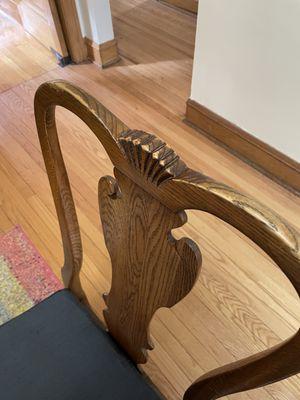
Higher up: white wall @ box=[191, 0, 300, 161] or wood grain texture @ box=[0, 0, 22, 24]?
white wall @ box=[191, 0, 300, 161]

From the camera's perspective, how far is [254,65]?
1.42 m

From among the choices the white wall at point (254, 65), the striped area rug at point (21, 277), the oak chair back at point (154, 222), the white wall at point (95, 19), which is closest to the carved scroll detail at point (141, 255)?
the oak chair back at point (154, 222)

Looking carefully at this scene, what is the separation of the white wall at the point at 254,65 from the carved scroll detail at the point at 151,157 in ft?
3.63

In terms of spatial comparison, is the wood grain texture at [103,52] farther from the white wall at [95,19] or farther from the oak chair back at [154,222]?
the oak chair back at [154,222]

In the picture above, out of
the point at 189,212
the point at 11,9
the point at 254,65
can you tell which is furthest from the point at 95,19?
the point at 189,212

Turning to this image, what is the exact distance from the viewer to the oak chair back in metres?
0.31

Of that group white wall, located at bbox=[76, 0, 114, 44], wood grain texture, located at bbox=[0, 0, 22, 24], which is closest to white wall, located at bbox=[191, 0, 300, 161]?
white wall, located at bbox=[76, 0, 114, 44]

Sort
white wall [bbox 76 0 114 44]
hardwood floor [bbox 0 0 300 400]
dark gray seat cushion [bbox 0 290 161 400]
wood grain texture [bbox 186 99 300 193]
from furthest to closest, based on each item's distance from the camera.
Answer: white wall [bbox 76 0 114 44], wood grain texture [bbox 186 99 300 193], hardwood floor [bbox 0 0 300 400], dark gray seat cushion [bbox 0 290 161 400]

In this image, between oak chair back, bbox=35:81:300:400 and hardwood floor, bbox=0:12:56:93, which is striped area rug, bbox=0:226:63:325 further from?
hardwood floor, bbox=0:12:56:93

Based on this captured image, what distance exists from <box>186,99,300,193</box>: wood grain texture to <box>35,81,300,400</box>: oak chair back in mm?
1179

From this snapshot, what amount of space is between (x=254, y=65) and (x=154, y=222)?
1221 millimetres

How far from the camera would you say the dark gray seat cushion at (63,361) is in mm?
655

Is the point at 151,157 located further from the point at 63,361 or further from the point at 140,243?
the point at 63,361

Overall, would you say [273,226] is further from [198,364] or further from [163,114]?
[163,114]
